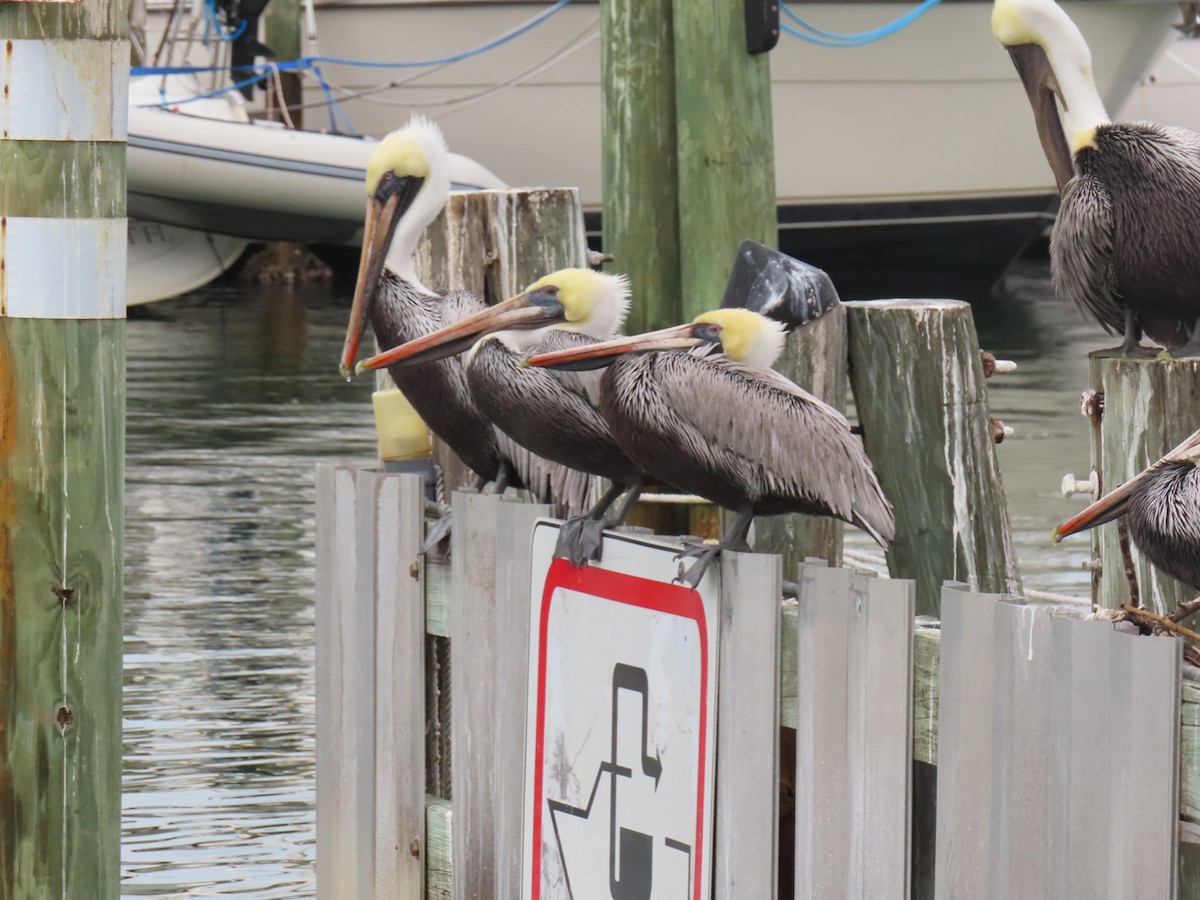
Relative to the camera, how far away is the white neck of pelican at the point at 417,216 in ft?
11.8

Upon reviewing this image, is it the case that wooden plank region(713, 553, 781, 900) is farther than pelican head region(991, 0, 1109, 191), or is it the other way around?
pelican head region(991, 0, 1109, 191)

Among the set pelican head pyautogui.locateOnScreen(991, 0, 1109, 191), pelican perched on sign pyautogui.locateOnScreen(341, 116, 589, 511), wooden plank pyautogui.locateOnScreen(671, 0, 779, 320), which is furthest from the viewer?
wooden plank pyautogui.locateOnScreen(671, 0, 779, 320)

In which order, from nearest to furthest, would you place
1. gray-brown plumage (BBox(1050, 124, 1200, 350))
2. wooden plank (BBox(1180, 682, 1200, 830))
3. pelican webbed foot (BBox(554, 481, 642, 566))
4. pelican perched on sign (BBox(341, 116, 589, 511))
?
wooden plank (BBox(1180, 682, 1200, 830))
pelican webbed foot (BBox(554, 481, 642, 566))
gray-brown plumage (BBox(1050, 124, 1200, 350))
pelican perched on sign (BBox(341, 116, 589, 511))

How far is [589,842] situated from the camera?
8.36 ft

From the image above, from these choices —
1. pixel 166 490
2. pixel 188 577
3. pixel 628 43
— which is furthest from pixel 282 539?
pixel 628 43

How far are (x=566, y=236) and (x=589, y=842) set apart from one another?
1.42 metres

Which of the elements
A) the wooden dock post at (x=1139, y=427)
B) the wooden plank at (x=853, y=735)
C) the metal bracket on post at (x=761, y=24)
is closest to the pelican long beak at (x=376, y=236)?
the metal bracket on post at (x=761, y=24)

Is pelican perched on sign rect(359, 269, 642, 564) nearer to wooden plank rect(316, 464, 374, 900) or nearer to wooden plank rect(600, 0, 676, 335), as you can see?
wooden plank rect(316, 464, 374, 900)

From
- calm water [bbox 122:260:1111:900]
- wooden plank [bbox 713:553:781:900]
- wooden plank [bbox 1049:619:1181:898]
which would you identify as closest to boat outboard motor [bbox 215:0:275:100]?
calm water [bbox 122:260:1111:900]

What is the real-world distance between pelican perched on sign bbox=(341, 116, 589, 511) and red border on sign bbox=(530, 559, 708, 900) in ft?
2.38

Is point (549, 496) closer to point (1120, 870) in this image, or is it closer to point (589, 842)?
point (589, 842)

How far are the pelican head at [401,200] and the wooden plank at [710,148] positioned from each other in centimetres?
92

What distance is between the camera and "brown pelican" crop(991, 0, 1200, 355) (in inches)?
109

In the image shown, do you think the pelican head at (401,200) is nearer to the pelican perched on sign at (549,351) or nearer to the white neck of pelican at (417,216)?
A: the white neck of pelican at (417,216)
